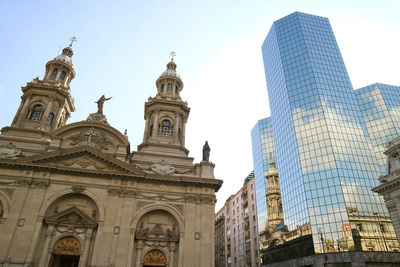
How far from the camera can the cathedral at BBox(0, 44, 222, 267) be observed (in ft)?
84.4

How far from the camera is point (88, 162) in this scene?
96.8ft

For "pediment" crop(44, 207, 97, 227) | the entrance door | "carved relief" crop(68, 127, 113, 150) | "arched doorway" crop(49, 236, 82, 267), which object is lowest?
the entrance door

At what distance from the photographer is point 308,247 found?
43.8m

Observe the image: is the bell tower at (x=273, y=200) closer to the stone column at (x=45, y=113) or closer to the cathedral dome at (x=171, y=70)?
the cathedral dome at (x=171, y=70)

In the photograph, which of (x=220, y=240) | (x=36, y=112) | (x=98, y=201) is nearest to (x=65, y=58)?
(x=36, y=112)

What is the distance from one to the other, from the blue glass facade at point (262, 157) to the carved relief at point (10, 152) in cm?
4783

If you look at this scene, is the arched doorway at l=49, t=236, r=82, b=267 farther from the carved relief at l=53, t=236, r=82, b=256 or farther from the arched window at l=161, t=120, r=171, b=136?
the arched window at l=161, t=120, r=171, b=136

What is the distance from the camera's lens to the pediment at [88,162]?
2869cm

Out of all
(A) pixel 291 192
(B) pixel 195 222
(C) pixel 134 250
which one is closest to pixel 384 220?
(A) pixel 291 192

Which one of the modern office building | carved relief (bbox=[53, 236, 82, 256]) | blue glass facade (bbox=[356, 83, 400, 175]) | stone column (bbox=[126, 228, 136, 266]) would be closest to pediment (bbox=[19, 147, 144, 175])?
stone column (bbox=[126, 228, 136, 266])

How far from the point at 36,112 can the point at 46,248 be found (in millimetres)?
18803

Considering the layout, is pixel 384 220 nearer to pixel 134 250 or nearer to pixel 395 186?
pixel 395 186

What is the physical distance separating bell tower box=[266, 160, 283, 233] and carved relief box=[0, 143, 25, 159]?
153ft

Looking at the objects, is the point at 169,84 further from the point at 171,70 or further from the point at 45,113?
the point at 45,113
